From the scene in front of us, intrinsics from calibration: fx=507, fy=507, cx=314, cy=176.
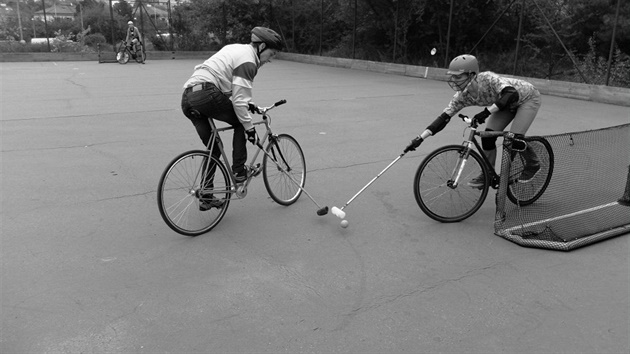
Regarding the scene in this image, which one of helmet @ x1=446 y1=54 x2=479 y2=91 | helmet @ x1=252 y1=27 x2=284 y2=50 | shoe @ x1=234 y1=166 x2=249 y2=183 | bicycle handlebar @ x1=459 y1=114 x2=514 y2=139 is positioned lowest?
shoe @ x1=234 y1=166 x2=249 y2=183

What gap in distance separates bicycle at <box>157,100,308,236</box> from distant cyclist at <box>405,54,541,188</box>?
1363 millimetres

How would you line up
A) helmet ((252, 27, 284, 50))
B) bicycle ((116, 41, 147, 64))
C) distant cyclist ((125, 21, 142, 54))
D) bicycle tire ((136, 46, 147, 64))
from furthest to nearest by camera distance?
bicycle tire ((136, 46, 147, 64)), bicycle ((116, 41, 147, 64)), distant cyclist ((125, 21, 142, 54)), helmet ((252, 27, 284, 50))

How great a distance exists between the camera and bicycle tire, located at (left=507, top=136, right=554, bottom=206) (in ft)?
16.1

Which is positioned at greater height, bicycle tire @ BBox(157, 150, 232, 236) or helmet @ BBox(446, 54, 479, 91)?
helmet @ BBox(446, 54, 479, 91)

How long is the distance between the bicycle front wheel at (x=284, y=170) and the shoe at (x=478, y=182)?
5.76ft

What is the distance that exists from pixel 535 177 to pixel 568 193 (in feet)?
2.31

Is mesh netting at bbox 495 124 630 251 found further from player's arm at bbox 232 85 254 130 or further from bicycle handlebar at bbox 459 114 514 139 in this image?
player's arm at bbox 232 85 254 130

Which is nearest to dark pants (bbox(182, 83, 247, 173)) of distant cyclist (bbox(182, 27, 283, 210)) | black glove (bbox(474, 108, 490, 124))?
distant cyclist (bbox(182, 27, 283, 210))

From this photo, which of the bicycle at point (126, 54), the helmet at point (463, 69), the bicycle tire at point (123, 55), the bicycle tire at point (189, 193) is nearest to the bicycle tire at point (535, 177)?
the helmet at point (463, 69)

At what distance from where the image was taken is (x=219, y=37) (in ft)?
96.5

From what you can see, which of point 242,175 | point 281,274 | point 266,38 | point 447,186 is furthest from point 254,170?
point 447,186

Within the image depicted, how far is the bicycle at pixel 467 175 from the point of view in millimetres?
4734

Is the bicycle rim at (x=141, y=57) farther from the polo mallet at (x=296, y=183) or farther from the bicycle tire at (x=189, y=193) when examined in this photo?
the bicycle tire at (x=189, y=193)

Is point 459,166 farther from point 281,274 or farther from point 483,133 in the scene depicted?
point 281,274
